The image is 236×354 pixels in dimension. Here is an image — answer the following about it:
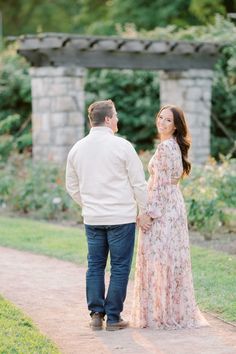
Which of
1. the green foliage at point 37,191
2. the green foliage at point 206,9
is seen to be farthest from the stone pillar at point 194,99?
the green foliage at point 206,9

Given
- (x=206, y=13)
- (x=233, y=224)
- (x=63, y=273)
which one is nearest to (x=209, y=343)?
(x=63, y=273)

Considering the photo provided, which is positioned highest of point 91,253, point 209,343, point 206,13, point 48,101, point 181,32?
point 206,13

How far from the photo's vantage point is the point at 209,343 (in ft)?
19.5

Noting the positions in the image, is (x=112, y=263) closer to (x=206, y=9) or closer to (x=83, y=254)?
(x=83, y=254)

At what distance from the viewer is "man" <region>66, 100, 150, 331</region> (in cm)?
614

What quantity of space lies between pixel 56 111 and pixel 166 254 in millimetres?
8734

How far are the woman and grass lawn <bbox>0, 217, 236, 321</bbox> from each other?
1.70 ft

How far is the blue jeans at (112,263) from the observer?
244 inches

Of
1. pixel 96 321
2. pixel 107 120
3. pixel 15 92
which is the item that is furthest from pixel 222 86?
pixel 96 321

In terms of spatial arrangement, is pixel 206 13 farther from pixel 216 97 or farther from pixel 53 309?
pixel 53 309

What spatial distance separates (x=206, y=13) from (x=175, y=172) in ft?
64.9

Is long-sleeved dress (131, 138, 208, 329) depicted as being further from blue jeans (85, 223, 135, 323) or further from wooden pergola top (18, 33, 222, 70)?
wooden pergola top (18, 33, 222, 70)

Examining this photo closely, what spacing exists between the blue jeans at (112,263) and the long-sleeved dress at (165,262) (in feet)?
0.64

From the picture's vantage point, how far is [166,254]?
6.43 meters
